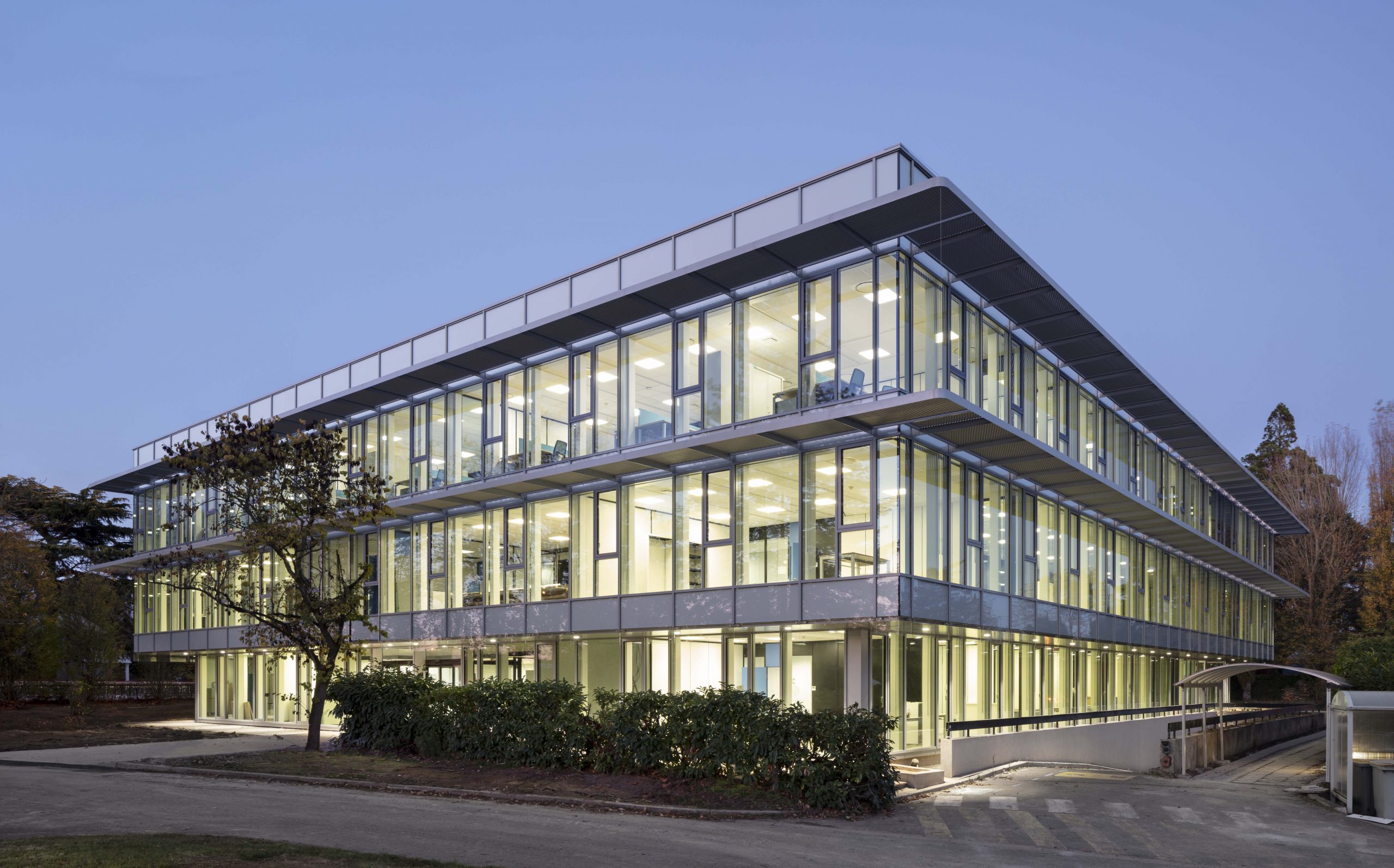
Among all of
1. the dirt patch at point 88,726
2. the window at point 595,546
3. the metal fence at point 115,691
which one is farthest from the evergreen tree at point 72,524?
the window at point 595,546

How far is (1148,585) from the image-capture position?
38.5 m

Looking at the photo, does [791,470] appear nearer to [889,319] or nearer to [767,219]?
[889,319]

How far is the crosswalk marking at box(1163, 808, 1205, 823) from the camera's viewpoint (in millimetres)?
17062

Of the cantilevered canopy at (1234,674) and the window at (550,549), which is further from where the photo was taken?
the window at (550,549)

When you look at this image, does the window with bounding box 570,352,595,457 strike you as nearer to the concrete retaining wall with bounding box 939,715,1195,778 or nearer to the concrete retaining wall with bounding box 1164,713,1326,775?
the concrete retaining wall with bounding box 939,715,1195,778

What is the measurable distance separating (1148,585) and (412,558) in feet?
83.5

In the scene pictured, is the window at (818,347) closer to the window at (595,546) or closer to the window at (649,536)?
the window at (649,536)

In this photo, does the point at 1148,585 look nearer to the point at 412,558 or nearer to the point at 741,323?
the point at 741,323

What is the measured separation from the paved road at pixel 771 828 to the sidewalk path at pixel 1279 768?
5281 millimetres

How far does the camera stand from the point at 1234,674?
85.8 feet

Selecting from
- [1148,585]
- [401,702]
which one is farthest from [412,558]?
[1148,585]

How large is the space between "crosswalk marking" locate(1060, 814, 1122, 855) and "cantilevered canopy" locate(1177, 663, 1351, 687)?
9.46 metres

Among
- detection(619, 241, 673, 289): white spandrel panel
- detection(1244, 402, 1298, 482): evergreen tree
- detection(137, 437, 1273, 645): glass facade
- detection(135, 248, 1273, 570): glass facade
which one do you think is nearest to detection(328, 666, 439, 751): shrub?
detection(137, 437, 1273, 645): glass facade

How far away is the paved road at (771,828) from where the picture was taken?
13.6 metres
